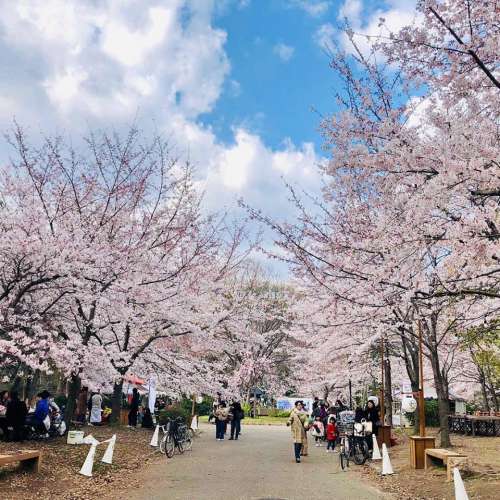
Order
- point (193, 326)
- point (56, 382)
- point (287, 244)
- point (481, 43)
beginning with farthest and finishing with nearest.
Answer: point (56, 382) < point (193, 326) < point (287, 244) < point (481, 43)

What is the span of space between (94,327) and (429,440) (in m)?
9.42

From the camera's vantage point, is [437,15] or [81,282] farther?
[81,282]

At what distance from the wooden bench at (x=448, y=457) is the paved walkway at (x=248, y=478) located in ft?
Result: 5.50

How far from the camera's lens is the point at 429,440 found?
40.8 feet

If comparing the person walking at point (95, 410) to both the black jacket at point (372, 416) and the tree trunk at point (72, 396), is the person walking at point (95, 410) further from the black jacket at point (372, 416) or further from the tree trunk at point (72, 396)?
the black jacket at point (372, 416)

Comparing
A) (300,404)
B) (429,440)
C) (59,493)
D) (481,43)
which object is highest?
(481,43)

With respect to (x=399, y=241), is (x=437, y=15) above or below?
above

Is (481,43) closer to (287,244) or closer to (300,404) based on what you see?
(287,244)

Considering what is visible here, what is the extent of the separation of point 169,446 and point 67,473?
4682mm

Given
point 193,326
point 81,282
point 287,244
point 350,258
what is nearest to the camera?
point 350,258

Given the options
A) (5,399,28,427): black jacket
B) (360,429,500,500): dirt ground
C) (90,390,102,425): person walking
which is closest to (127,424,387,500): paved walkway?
(360,429,500,500): dirt ground

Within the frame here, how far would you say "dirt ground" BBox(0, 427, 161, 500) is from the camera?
864 cm

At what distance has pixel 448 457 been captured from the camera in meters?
10.8

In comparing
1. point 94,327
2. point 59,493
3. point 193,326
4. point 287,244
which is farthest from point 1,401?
point 287,244
